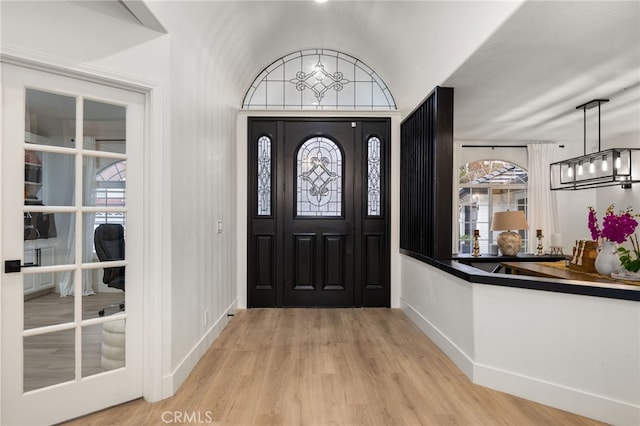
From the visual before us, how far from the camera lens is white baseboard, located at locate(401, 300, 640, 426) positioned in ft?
6.48

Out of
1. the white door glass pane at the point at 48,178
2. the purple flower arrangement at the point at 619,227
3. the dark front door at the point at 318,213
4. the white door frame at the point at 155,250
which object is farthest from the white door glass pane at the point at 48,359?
the purple flower arrangement at the point at 619,227

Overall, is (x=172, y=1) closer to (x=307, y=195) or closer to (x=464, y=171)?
(x=307, y=195)

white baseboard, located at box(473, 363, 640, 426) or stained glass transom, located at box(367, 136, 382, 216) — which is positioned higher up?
stained glass transom, located at box(367, 136, 382, 216)

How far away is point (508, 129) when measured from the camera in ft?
15.8

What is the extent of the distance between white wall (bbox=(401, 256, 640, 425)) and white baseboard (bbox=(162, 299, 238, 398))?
2.12 metres

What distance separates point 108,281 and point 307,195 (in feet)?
8.52

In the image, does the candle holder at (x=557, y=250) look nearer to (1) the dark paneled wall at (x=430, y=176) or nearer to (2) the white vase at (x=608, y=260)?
(2) the white vase at (x=608, y=260)

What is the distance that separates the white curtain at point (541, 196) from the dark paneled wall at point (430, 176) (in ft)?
9.43

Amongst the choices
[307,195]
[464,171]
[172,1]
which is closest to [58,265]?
[172,1]

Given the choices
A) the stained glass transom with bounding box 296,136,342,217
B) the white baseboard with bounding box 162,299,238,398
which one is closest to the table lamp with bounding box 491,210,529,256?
the stained glass transom with bounding box 296,136,342,217

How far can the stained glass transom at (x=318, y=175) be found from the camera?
4352 millimetres

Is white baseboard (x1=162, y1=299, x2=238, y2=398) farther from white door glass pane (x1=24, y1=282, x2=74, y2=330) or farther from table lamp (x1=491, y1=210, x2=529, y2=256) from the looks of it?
table lamp (x1=491, y1=210, x2=529, y2=256)

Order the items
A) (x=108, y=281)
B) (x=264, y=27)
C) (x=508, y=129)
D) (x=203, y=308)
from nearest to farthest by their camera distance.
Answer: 1. (x=108, y=281)
2. (x=203, y=308)
3. (x=264, y=27)
4. (x=508, y=129)

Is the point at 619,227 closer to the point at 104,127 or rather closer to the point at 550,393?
the point at 550,393
